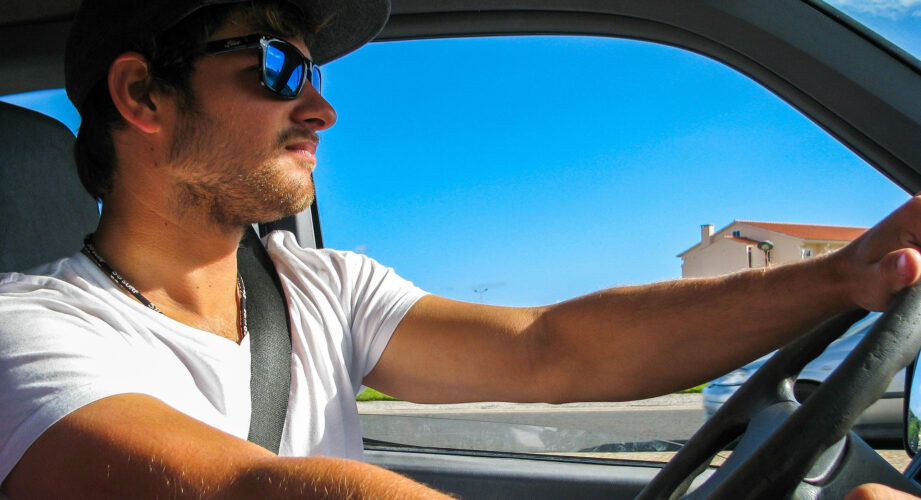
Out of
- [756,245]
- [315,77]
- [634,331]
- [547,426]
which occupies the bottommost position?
[547,426]

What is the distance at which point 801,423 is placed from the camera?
0.76 meters

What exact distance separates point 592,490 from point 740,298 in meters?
0.68

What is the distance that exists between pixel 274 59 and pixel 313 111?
0.44 feet

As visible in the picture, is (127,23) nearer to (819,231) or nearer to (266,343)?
(266,343)

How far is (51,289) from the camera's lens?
1.17 metres

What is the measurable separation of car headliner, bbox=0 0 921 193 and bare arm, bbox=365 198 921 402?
35cm

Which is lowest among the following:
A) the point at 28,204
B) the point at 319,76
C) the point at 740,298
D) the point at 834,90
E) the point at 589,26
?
the point at 740,298

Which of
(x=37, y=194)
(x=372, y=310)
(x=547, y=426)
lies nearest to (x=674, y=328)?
(x=372, y=310)

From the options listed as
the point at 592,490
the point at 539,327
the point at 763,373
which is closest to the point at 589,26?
the point at 539,327

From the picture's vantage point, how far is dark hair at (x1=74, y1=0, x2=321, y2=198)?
1.49 m

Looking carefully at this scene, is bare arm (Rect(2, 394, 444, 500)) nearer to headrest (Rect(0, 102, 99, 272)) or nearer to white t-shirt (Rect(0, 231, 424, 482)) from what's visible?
white t-shirt (Rect(0, 231, 424, 482))

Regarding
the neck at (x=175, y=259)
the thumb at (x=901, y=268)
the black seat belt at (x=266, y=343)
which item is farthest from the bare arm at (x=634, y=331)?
the neck at (x=175, y=259)

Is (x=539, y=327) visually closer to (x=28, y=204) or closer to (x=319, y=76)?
(x=319, y=76)

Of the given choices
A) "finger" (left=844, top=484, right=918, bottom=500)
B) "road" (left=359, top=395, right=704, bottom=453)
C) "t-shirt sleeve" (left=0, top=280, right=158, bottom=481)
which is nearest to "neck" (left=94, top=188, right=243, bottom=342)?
"t-shirt sleeve" (left=0, top=280, right=158, bottom=481)
